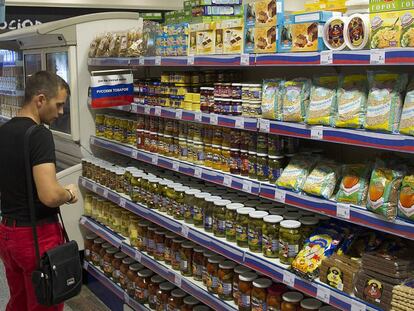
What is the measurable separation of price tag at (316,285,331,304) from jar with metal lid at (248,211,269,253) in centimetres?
54

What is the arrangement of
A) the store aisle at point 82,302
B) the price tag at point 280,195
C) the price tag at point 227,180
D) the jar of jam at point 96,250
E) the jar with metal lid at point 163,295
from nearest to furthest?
1. the price tag at point 280,195
2. the price tag at point 227,180
3. the jar with metal lid at point 163,295
4. the store aisle at point 82,302
5. the jar of jam at point 96,250

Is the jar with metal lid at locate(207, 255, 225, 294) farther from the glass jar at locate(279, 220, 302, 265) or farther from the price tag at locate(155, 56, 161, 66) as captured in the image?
the price tag at locate(155, 56, 161, 66)

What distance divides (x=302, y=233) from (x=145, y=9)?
7.36 metres

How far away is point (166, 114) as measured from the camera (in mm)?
3744

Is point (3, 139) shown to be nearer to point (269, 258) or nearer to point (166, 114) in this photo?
point (166, 114)

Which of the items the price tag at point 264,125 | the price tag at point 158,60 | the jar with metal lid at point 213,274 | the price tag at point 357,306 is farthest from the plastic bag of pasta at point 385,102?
the price tag at point 158,60

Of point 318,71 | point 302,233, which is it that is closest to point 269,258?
point 302,233

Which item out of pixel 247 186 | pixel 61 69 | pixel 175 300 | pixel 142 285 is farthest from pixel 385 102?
pixel 61 69

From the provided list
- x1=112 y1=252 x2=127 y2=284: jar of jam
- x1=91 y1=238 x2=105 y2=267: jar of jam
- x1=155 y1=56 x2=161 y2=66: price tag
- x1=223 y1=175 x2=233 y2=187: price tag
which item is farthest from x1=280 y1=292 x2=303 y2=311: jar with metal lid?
x1=91 y1=238 x2=105 y2=267: jar of jam

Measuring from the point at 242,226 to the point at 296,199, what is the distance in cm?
50

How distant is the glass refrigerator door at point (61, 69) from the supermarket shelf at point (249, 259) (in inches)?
51.3

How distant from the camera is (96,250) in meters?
5.00

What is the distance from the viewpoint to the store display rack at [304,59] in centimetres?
210

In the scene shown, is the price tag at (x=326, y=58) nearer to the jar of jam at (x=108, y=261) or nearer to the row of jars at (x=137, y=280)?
the row of jars at (x=137, y=280)
